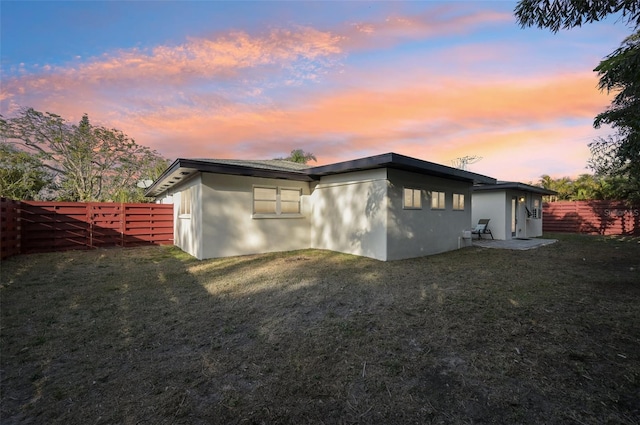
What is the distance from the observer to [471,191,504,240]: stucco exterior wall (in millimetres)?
12914

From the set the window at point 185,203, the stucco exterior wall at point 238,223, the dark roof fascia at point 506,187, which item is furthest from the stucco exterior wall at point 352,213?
the dark roof fascia at point 506,187

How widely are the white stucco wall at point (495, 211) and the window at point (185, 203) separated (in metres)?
12.5

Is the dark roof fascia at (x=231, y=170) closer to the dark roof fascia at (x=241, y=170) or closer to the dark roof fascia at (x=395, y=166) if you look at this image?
the dark roof fascia at (x=241, y=170)

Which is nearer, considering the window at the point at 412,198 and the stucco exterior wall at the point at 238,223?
the stucco exterior wall at the point at 238,223

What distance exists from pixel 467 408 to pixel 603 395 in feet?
3.56

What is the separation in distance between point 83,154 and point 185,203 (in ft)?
44.7

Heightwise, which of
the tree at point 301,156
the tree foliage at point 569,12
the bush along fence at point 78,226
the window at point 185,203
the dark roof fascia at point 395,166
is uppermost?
the tree at point 301,156

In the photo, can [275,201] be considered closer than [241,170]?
No

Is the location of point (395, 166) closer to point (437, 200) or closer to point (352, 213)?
point (352, 213)

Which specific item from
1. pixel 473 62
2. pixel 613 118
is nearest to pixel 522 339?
pixel 613 118

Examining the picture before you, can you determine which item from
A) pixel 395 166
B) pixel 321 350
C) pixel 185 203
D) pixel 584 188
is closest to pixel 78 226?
pixel 185 203

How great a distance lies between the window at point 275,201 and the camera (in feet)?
29.4

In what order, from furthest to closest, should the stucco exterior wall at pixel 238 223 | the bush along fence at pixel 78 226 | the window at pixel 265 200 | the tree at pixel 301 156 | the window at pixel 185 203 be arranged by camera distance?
1. the tree at pixel 301 156
2. the window at pixel 185 203
3. the window at pixel 265 200
4. the bush along fence at pixel 78 226
5. the stucco exterior wall at pixel 238 223

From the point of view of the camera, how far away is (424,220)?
897cm
